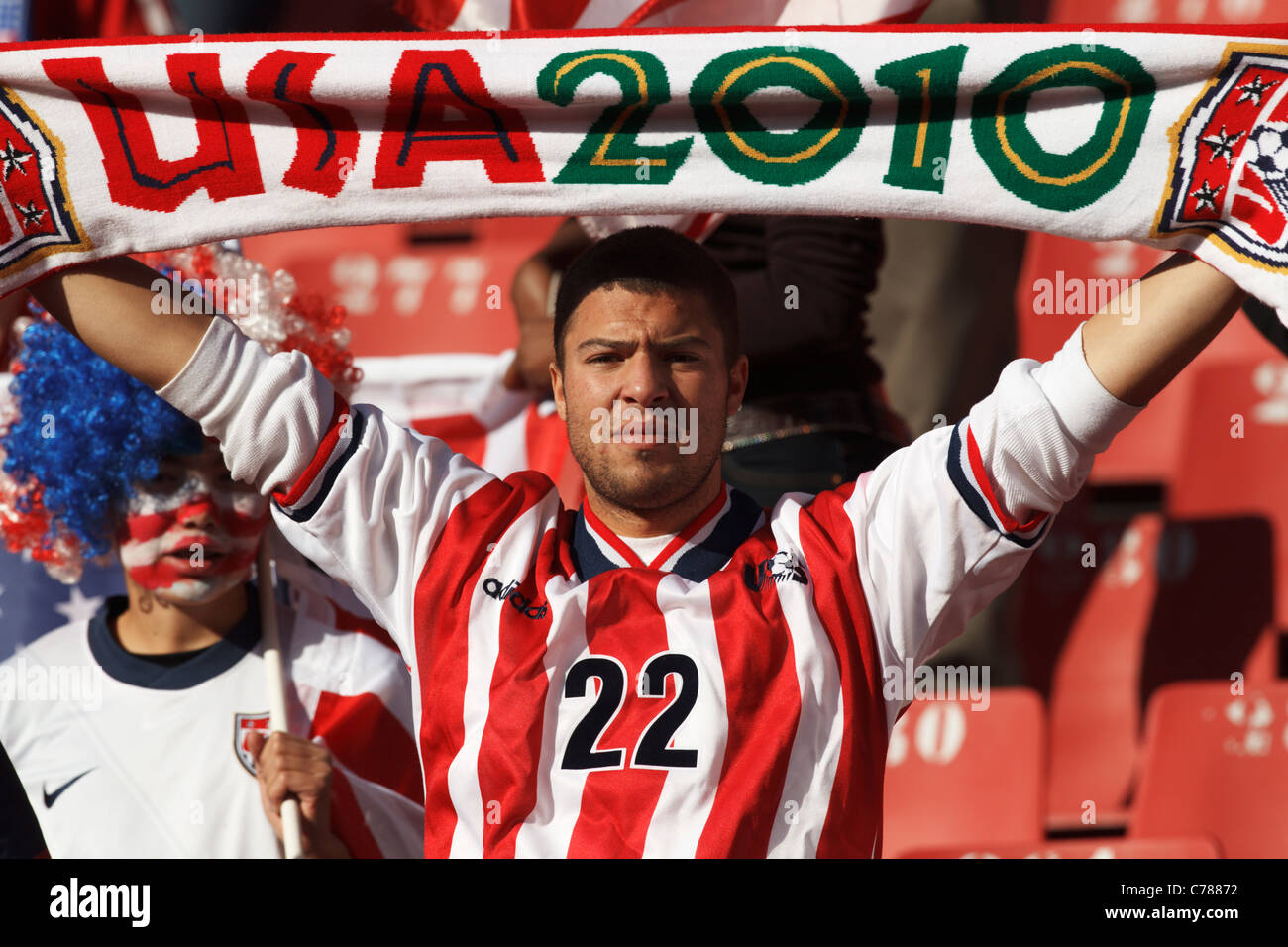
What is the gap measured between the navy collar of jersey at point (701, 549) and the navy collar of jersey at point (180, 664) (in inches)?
38.9

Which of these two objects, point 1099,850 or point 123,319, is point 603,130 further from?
point 1099,850

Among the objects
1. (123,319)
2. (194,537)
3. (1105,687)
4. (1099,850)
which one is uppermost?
(123,319)

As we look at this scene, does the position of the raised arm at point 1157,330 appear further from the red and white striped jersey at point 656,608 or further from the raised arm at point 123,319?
the raised arm at point 123,319

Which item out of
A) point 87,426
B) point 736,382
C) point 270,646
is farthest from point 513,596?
point 87,426

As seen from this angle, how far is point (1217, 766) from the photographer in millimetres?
3439

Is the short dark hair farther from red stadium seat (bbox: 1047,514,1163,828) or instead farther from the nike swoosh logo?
red stadium seat (bbox: 1047,514,1163,828)

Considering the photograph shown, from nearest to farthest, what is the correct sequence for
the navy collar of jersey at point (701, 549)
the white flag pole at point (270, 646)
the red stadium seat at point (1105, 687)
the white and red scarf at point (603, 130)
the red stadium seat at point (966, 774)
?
the white and red scarf at point (603, 130)
the navy collar of jersey at point (701, 549)
the white flag pole at point (270, 646)
the red stadium seat at point (966, 774)
the red stadium seat at point (1105, 687)

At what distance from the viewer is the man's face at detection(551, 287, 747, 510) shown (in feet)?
6.32

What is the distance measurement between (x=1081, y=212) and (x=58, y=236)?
1.50 meters

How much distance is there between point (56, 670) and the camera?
273 cm

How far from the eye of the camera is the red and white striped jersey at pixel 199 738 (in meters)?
2.56

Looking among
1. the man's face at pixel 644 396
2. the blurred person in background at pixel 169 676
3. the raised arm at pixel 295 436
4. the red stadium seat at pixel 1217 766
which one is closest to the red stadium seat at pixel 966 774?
the red stadium seat at pixel 1217 766

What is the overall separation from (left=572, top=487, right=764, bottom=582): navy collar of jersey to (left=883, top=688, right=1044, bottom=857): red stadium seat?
1631 millimetres

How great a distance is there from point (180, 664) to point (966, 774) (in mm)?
1974
